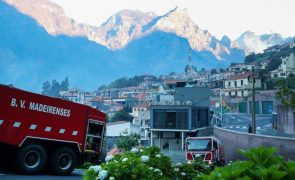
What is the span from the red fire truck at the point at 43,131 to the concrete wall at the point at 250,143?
6.16 meters

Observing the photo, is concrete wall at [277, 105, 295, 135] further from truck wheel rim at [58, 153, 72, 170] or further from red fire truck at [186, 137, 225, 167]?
truck wheel rim at [58, 153, 72, 170]

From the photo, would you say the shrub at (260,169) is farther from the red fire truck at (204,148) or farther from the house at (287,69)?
the house at (287,69)

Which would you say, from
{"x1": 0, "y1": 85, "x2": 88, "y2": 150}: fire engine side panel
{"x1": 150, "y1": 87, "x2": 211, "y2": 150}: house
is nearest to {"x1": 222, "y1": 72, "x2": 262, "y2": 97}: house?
{"x1": 150, "y1": 87, "x2": 211, "y2": 150}: house

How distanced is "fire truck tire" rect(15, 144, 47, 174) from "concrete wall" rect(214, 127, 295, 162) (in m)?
6.84

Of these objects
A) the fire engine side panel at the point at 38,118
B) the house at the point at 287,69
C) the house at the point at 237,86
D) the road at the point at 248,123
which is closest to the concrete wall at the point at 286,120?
the road at the point at 248,123

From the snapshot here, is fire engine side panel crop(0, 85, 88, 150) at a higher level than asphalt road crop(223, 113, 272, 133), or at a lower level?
lower

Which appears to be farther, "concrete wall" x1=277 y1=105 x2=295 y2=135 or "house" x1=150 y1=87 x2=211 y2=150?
"house" x1=150 y1=87 x2=211 y2=150

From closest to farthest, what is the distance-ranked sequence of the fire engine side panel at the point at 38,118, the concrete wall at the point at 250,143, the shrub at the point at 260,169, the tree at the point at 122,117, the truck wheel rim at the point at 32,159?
the shrub at the point at 260,169, the fire engine side panel at the point at 38,118, the truck wheel rim at the point at 32,159, the concrete wall at the point at 250,143, the tree at the point at 122,117

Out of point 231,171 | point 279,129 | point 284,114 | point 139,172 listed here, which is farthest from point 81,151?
point 279,129

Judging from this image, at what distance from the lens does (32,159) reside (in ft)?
44.0

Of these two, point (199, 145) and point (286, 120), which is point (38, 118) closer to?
point (199, 145)

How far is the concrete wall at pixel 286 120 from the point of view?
105 ft

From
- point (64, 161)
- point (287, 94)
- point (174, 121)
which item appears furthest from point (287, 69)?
point (64, 161)

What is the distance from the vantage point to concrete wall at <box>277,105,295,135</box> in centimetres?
3193
